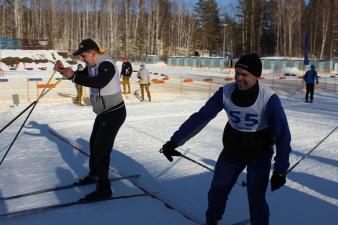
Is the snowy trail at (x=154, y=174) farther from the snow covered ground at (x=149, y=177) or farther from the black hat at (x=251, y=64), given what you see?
the black hat at (x=251, y=64)

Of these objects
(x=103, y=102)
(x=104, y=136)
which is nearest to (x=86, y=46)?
(x=103, y=102)

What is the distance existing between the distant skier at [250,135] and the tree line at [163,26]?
4867cm

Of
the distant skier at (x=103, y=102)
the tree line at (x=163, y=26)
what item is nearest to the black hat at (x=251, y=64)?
the distant skier at (x=103, y=102)

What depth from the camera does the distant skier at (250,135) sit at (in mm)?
2734

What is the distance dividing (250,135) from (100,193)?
1.93 m

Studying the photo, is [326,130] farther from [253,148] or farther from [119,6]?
[119,6]

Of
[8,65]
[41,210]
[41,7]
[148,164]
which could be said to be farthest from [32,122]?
[41,7]

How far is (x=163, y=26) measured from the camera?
209ft

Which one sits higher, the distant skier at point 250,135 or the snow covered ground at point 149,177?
the distant skier at point 250,135

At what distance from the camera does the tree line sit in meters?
51.8

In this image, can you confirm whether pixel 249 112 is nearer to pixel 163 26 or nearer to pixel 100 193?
pixel 100 193

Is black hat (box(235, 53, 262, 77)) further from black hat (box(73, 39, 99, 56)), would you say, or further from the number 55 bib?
black hat (box(73, 39, 99, 56))

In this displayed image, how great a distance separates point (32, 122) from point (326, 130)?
7.05m

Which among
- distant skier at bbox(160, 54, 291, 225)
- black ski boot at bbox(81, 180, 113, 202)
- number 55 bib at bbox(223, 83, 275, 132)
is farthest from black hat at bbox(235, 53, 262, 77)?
black ski boot at bbox(81, 180, 113, 202)
